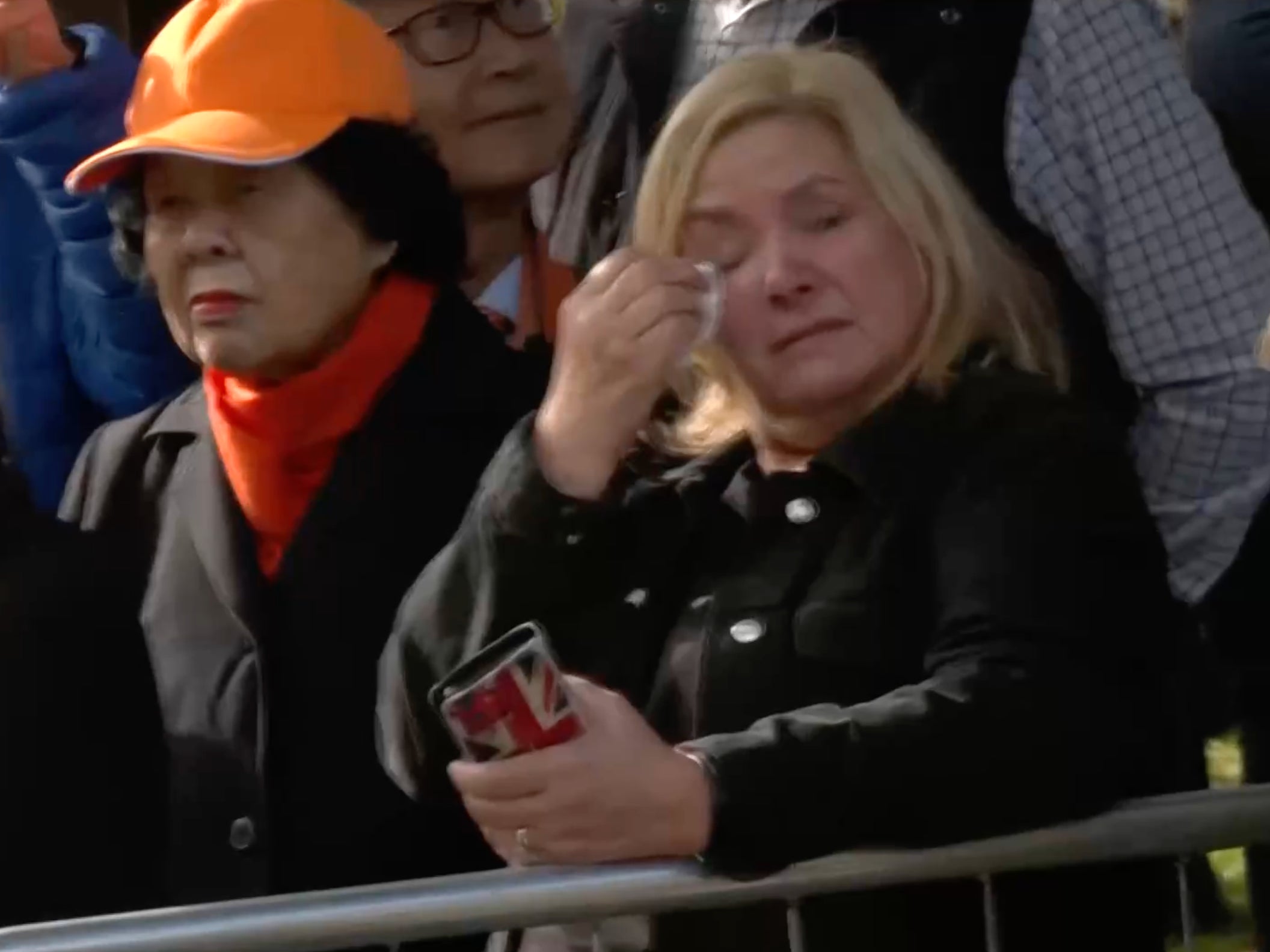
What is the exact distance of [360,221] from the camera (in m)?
1.50

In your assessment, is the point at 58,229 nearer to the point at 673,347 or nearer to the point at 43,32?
the point at 43,32

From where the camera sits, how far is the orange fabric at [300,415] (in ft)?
4.83

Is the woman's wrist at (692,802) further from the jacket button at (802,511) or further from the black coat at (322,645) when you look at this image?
the black coat at (322,645)

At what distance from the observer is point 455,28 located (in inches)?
63.2

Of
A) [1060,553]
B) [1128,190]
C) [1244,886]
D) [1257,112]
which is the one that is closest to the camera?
[1060,553]

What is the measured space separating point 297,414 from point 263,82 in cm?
25

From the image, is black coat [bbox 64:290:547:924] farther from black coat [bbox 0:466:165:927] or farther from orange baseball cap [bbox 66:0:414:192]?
orange baseball cap [bbox 66:0:414:192]

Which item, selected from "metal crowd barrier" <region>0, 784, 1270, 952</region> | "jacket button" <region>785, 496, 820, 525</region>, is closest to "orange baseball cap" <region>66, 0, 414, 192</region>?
"jacket button" <region>785, 496, 820, 525</region>

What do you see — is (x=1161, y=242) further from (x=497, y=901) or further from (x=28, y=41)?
(x=28, y=41)

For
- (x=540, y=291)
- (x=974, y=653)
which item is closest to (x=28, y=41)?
(x=540, y=291)

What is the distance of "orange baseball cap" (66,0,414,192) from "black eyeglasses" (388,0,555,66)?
0.06m

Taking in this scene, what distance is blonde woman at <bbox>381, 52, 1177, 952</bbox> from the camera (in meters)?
1.14

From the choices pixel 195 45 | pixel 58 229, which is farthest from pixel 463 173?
pixel 58 229

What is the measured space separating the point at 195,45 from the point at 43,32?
15cm
